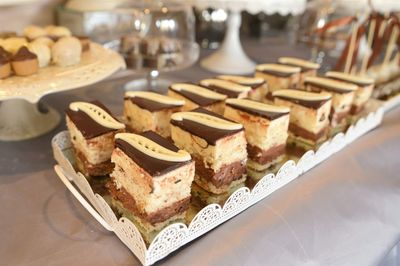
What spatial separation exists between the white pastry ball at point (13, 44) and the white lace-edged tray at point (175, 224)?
24 centimetres

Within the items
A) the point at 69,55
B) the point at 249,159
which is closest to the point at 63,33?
the point at 69,55

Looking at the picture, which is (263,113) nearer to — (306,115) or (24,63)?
(306,115)

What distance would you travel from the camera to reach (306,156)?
78 cm

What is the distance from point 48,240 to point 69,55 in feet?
1.43

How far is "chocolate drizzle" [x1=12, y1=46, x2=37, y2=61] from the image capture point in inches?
30.5

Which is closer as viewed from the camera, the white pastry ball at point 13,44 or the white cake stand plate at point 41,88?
the white cake stand plate at point 41,88

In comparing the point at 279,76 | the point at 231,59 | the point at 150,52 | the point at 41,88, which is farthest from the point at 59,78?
the point at 231,59

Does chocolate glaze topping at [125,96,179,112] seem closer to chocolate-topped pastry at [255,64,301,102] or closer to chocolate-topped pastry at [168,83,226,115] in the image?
chocolate-topped pastry at [168,83,226,115]

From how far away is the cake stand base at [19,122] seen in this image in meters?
0.88

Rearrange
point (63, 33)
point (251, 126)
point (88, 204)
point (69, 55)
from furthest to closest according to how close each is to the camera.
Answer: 1. point (63, 33)
2. point (69, 55)
3. point (251, 126)
4. point (88, 204)

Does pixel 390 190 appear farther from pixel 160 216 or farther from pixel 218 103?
pixel 160 216

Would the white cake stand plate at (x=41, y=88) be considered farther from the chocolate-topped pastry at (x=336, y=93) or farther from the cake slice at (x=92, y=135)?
the chocolate-topped pastry at (x=336, y=93)

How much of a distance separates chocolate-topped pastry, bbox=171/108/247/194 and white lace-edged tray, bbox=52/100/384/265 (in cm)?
5

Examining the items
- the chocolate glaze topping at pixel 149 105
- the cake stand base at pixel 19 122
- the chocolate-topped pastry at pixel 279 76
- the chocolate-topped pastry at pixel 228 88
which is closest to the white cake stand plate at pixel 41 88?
the cake stand base at pixel 19 122
